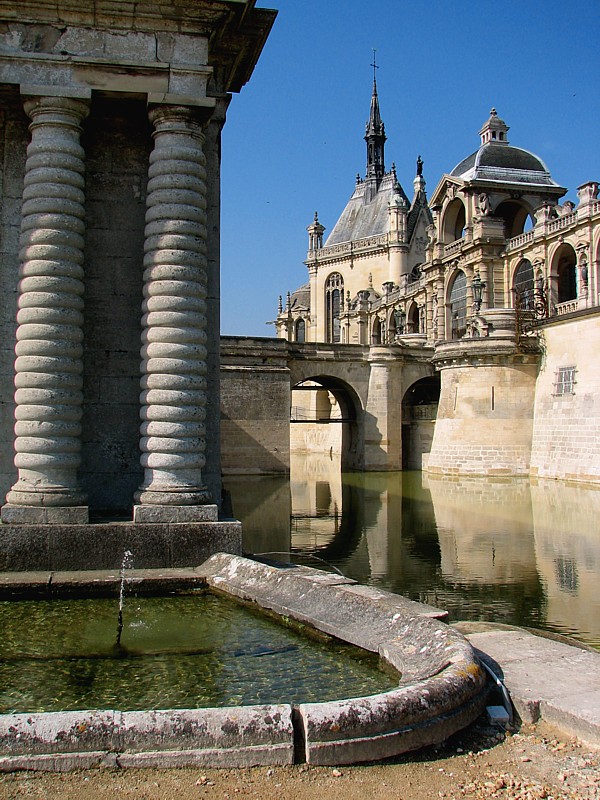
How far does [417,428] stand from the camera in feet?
125

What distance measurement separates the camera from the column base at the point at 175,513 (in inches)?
295

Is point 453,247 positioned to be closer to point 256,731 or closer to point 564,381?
point 564,381

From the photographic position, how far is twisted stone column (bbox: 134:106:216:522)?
7617 mm

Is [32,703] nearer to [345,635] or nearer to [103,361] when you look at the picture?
[345,635]

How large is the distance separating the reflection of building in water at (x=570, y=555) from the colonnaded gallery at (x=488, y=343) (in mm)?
4462

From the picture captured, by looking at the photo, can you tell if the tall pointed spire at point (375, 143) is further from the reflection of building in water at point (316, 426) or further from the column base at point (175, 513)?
the column base at point (175, 513)

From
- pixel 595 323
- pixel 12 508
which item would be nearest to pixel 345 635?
pixel 12 508

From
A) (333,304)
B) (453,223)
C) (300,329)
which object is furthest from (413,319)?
(300,329)

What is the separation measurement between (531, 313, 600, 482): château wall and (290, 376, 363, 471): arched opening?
10000 millimetres

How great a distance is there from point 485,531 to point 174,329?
1214 centimetres

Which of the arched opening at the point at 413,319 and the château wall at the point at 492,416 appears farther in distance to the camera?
the arched opening at the point at 413,319

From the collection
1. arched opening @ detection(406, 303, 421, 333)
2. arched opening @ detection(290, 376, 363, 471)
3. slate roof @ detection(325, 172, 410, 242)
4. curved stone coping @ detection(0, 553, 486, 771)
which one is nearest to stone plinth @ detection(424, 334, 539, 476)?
arched opening @ detection(290, 376, 363, 471)

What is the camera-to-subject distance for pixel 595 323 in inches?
1130

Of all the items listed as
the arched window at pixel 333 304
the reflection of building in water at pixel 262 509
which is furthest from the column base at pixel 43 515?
the arched window at pixel 333 304
